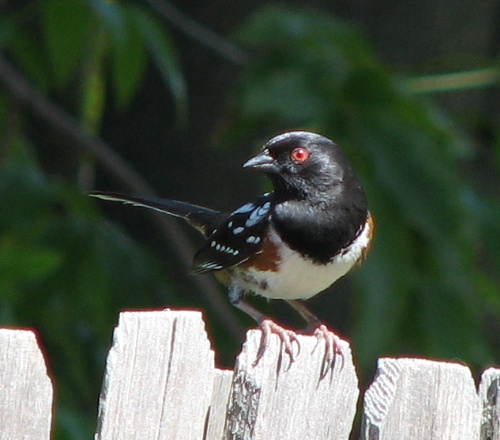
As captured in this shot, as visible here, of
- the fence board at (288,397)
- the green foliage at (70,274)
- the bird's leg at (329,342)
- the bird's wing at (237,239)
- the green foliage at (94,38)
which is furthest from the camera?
the green foliage at (70,274)

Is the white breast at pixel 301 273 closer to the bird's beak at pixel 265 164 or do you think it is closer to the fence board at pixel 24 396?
the bird's beak at pixel 265 164

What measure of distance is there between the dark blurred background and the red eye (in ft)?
1.93

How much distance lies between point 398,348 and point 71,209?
1.44m

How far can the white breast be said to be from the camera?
3207mm

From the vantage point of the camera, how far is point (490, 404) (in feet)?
6.42

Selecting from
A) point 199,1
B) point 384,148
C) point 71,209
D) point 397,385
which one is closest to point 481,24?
point 199,1

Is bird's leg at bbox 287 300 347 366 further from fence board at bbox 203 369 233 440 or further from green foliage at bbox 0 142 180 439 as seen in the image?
green foliage at bbox 0 142 180 439

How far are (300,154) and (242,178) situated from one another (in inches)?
81.0

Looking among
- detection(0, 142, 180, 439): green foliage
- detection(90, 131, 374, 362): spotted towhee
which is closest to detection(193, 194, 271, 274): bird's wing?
Answer: detection(90, 131, 374, 362): spotted towhee

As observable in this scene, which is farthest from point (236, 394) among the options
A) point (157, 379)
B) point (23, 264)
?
point (23, 264)

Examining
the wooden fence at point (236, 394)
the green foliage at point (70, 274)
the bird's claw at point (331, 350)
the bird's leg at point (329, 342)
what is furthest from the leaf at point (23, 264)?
the wooden fence at point (236, 394)

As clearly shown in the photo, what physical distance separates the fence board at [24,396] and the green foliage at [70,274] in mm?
2233

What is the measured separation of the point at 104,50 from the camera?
4574 mm

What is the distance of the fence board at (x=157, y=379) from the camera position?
1.73 m
